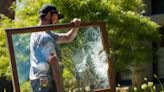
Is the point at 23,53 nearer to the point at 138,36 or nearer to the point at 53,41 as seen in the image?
the point at 53,41

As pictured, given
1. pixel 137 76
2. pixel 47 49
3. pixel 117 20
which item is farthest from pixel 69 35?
pixel 137 76

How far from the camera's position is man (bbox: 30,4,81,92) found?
5703 mm

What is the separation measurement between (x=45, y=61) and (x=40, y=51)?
0.43 feet

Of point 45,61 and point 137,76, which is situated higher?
point 45,61

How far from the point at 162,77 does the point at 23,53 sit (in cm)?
1115

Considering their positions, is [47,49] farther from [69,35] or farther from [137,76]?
[137,76]

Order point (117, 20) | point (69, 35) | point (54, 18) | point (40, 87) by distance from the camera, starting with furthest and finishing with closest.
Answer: point (117, 20) < point (69, 35) < point (54, 18) < point (40, 87)

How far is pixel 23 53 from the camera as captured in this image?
5848 mm

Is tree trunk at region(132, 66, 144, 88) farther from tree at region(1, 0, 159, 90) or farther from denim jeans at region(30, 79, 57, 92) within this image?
denim jeans at region(30, 79, 57, 92)

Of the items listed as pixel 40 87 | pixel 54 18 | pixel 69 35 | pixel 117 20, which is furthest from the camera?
pixel 117 20

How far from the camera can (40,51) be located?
227 inches

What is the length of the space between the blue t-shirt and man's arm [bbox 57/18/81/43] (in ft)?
0.51

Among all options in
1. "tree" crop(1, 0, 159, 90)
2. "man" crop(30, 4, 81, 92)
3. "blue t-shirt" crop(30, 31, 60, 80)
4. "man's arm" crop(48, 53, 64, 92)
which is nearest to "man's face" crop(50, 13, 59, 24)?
"man" crop(30, 4, 81, 92)

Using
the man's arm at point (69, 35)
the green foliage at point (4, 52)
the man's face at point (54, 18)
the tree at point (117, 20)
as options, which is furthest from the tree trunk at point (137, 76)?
the man's face at point (54, 18)
